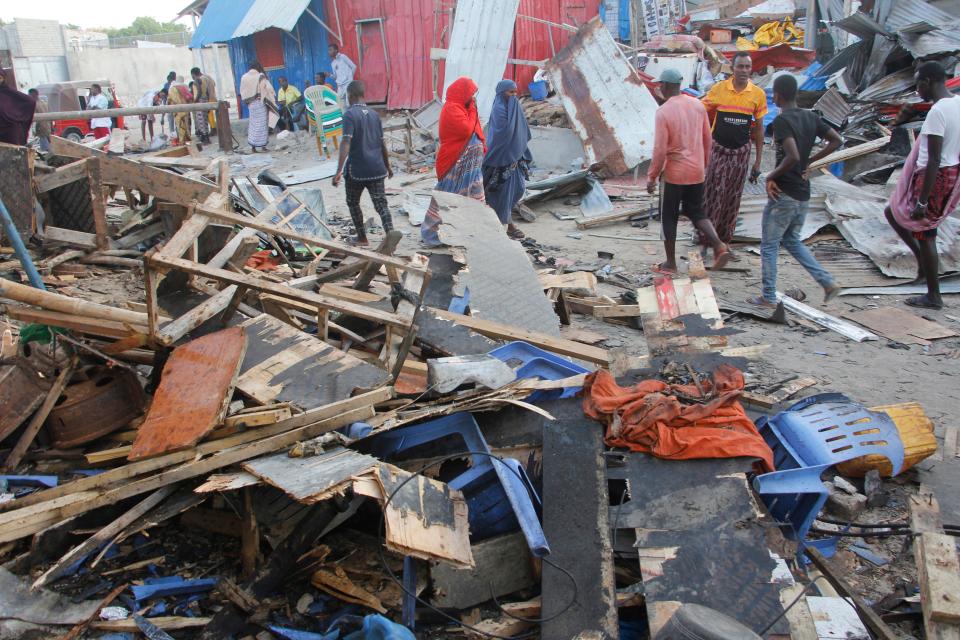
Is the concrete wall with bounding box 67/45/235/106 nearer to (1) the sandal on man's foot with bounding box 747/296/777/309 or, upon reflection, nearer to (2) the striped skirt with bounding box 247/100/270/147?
(2) the striped skirt with bounding box 247/100/270/147

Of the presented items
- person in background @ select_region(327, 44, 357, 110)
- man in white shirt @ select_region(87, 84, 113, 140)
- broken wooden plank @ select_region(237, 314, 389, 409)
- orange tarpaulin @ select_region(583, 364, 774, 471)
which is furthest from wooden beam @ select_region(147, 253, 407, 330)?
man in white shirt @ select_region(87, 84, 113, 140)

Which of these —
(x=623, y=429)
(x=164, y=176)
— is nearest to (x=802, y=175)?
(x=623, y=429)

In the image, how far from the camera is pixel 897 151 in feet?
33.2

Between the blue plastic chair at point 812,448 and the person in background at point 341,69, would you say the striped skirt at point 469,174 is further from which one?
the person in background at point 341,69

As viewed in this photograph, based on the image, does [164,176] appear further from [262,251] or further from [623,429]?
[623,429]

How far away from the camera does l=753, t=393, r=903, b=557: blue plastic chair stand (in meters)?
3.12

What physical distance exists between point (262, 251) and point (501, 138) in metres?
2.99

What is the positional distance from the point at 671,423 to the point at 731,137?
4.53m

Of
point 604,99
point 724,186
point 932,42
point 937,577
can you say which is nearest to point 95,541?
point 937,577

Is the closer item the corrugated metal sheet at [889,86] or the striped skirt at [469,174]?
the striped skirt at [469,174]

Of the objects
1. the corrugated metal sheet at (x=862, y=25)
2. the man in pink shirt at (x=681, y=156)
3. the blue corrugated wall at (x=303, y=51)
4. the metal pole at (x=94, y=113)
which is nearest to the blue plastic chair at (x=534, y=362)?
the man in pink shirt at (x=681, y=156)

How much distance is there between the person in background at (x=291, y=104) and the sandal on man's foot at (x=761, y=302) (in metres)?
13.8

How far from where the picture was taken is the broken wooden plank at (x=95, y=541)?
8.74 feet

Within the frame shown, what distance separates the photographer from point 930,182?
5535 millimetres
